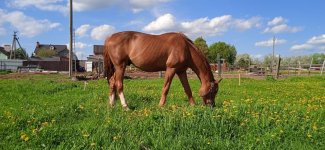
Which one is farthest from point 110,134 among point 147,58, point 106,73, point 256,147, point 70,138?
point 106,73

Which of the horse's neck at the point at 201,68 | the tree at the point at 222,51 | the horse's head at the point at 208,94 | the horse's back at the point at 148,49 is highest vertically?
the tree at the point at 222,51

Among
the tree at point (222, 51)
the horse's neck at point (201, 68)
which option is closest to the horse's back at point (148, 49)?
the horse's neck at point (201, 68)

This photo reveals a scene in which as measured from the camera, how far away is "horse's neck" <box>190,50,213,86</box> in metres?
9.61

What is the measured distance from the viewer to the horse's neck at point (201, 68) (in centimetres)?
961

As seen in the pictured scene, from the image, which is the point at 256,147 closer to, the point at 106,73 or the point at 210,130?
the point at 210,130

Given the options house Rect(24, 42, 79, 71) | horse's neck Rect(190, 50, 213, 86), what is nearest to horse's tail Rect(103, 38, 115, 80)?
horse's neck Rect(190, 50, 213, 86)

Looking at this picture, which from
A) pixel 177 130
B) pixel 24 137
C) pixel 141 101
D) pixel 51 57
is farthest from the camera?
pixel 51 57

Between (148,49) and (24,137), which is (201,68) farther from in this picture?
(24,137)

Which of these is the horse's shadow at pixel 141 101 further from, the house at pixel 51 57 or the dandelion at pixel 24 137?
the house at pixel 51 57

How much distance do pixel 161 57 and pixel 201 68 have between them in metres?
1.11

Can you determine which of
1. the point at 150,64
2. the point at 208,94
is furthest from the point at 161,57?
the point at 208,94

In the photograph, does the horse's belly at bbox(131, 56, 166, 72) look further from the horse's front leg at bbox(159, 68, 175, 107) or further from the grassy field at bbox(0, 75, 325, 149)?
the grassy field at bbox(0, 75, 325, 149)

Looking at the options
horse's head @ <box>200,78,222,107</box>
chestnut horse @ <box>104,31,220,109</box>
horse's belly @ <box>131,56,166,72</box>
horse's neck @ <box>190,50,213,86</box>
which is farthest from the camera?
horse's belly @ <box>131,56,166,72</box>

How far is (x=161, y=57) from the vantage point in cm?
972
